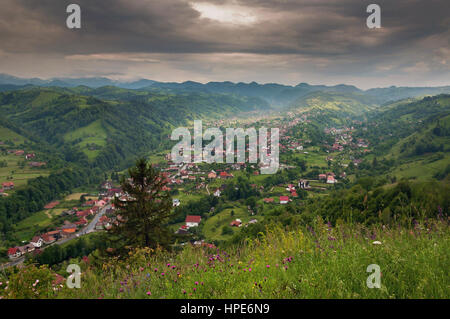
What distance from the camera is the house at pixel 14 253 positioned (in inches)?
1710

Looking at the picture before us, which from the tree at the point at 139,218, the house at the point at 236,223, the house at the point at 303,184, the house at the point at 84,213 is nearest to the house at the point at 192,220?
the house at the point at 236,223

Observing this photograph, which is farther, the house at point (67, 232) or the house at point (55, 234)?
the house at point (67, 232)

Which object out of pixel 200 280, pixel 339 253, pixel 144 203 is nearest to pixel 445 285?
pixel 339 253

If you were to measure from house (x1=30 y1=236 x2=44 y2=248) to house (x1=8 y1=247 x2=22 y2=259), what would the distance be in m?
3.33

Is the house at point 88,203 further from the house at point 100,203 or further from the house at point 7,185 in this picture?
the house at point 7,185

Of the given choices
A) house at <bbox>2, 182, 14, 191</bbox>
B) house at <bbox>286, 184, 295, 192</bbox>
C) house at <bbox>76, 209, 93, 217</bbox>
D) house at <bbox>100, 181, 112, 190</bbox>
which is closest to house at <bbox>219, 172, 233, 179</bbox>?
house at <bbox>286, 184, 295, 192</bbox>

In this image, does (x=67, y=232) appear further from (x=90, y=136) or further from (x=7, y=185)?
(x=90, y=136)

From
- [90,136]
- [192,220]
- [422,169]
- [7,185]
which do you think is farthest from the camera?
[90,136]

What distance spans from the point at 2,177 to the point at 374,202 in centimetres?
11265

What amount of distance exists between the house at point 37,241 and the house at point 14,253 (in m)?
3.33

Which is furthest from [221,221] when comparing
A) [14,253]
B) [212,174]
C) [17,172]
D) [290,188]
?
[17,172]

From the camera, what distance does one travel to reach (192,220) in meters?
54.5

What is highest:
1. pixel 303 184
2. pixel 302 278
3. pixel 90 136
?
pixel 90 136

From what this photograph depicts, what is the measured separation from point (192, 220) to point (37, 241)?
31.4m
